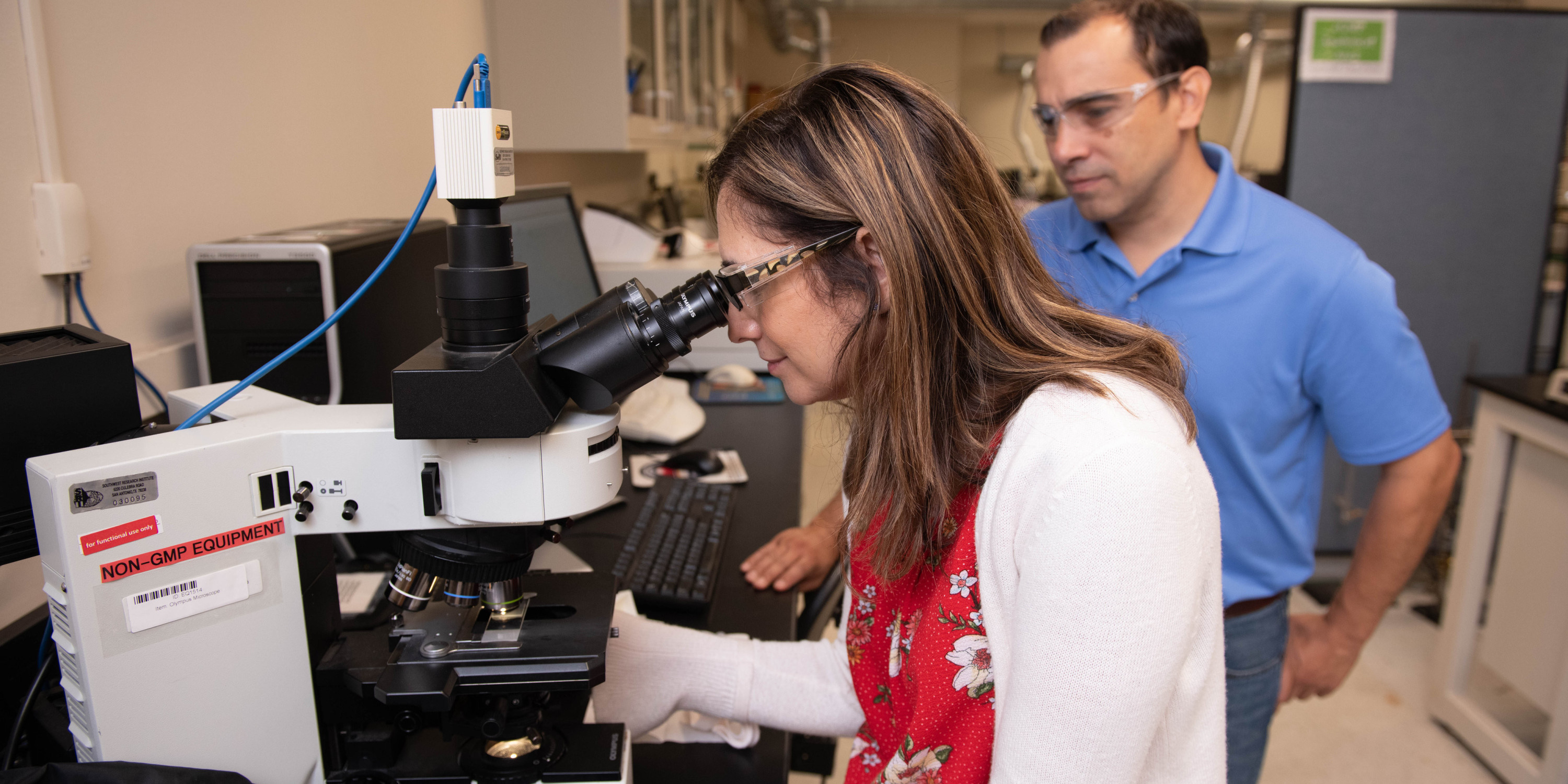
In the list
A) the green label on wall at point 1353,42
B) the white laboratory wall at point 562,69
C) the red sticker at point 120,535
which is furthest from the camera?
the green label on wall at point 1353,42

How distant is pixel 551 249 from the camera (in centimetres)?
161

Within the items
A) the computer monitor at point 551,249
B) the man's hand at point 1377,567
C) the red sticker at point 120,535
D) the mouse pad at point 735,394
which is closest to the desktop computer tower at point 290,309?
the computer monitor at point 551,249

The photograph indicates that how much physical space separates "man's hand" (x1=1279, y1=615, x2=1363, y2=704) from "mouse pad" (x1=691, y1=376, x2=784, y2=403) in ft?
3.68

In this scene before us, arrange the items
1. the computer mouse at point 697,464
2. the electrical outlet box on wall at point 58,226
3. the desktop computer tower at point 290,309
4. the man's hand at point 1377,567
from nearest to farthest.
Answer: the electrical outlet box on wall at point 58,226
the desktop computer tower at point 290,309
the man's hand at point 1377,567
the computer mouse at point 697,464

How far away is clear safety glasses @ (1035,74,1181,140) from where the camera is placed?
139 cm

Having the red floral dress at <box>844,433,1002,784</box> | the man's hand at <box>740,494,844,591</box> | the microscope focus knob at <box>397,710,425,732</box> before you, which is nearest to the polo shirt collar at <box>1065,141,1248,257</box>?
the man's hand at <box>740,494,844,591</box>

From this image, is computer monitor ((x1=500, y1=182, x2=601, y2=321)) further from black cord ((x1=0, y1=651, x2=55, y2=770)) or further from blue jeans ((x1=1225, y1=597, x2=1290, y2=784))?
blue jeans ((x1=1225, y1=597, x2=1290, y2=784))

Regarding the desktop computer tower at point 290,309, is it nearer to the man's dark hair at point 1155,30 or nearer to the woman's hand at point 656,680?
the woman's hand at point 656,680

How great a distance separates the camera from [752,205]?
2.60ft

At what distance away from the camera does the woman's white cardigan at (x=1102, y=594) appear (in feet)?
2.10

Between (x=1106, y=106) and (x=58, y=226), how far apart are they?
133 cm

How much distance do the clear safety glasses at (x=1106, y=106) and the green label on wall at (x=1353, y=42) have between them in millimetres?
1690

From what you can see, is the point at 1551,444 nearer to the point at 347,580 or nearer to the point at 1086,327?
the point at 1086,327

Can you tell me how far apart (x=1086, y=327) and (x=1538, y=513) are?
1956mm
